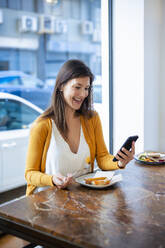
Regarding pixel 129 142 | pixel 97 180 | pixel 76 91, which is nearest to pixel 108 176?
pixel 97 180

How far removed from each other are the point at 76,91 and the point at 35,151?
0.42 m

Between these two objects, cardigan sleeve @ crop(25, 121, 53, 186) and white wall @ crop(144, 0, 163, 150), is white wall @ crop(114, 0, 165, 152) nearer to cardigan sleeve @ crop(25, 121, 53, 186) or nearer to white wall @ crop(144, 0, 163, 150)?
white wall @ crop(144, 0, 163, 150)

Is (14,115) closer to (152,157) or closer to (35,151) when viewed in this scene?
(35,151)

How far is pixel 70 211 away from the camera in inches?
49.3

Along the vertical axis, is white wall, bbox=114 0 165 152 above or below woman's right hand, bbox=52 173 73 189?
above

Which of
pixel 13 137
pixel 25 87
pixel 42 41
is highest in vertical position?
pixel 42 41

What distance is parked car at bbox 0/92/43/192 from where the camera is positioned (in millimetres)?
2766

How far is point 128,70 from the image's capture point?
3.25 m

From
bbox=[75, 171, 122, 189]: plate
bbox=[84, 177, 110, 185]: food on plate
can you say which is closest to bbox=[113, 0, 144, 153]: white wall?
bbox=[75, 171, 122, 189]: plate

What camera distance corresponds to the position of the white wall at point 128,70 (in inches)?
123

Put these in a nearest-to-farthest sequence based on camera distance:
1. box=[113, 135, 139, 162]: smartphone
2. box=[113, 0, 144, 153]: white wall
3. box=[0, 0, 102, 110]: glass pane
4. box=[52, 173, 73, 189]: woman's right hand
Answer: box=[52, 173, 73, 189]: woman's right hand → box=[113, 135, 139, 162]: smartphone → box=[0, 0, 102, 110]: glass pane → box=[113, 0, 144, 153]: white wall

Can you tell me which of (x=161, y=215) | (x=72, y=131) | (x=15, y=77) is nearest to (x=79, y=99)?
(x=72, y=131)

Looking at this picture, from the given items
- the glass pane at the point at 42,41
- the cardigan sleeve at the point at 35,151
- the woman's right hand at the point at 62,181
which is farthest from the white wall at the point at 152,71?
the woman's right hand at the point at 62,181

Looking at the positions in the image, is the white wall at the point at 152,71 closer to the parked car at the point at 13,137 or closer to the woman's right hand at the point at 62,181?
the parked car at the point at 13,137
